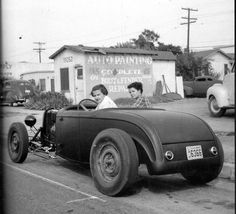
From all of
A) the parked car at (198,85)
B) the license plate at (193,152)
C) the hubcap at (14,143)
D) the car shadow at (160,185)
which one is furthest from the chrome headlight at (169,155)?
the hubcap at (14,143)

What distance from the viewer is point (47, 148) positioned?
191 inches

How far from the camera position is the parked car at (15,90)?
2.67 meters

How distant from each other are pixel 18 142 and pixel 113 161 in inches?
76.7

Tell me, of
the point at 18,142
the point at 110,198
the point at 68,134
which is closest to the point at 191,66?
the point at 110,198

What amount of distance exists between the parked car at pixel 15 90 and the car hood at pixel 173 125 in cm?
93

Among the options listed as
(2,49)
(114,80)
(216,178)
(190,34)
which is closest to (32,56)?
(2,49)

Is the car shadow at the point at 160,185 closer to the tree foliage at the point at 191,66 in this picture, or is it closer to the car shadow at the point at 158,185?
the car shadow at the point at 158,185

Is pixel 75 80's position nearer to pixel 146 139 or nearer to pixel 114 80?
pixel 114 80

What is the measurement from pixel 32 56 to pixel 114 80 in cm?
52

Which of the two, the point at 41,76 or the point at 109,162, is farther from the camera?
the point at 41,76

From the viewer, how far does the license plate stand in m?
3.09

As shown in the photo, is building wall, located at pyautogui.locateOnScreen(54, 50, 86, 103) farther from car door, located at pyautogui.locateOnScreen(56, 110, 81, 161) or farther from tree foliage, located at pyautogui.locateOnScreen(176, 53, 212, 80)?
car door, located at pyautogui.locateOnScreen(56, 110, 81, 161)

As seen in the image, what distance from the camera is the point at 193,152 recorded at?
10.2 feet

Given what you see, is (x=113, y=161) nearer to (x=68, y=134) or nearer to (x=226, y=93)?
(x=68, y=134)
